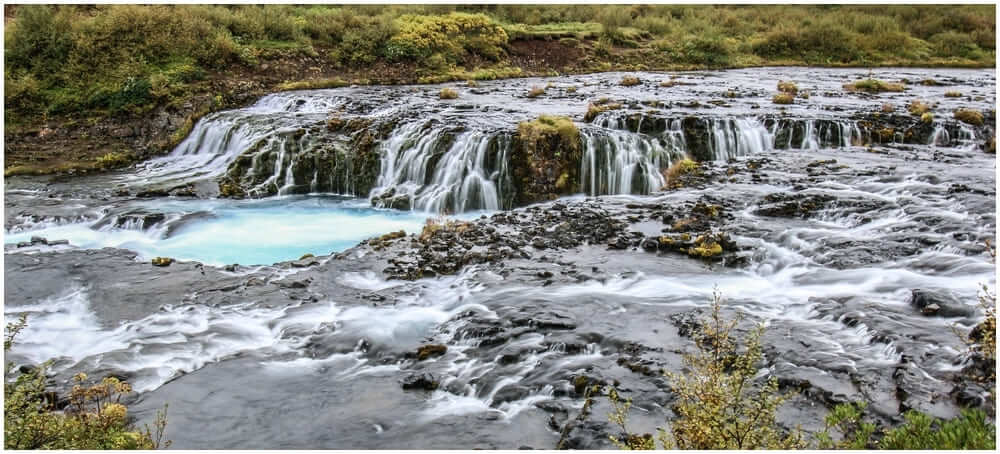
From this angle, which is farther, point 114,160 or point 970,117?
point 114,160

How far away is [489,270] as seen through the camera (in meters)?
9.39

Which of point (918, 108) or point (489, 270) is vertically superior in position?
point (918, 108)

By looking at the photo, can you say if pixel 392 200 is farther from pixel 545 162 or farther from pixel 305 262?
pixel 305 262

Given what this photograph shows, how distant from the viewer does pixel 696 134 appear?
1596cm

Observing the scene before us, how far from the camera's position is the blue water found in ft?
38.1

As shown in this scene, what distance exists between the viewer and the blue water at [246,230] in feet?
38.1

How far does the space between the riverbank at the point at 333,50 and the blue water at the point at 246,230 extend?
18.1 ft

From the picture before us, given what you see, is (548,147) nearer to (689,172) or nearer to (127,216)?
(689,172)

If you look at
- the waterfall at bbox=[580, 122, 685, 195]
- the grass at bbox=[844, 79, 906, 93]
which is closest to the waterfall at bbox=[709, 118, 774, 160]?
the waterfall at bbox=[580, 122, 685, 195]

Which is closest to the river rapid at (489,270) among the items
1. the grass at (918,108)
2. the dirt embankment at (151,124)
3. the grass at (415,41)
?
the grass at (918,108)

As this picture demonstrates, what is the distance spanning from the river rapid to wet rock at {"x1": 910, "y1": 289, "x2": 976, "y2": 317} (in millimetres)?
39

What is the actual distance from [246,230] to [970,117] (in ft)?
57.5

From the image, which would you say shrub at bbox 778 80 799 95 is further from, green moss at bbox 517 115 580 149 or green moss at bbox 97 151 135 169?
green moss at bbox 97 151 135 169

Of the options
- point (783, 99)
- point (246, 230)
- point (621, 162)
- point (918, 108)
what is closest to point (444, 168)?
point (621, 162)
